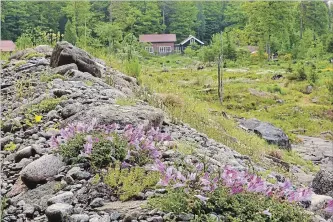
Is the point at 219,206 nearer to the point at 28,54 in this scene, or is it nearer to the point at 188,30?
the point at 28,54

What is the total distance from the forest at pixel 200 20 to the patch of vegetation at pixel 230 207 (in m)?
29.9

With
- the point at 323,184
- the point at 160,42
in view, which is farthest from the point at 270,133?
the point at 160,42

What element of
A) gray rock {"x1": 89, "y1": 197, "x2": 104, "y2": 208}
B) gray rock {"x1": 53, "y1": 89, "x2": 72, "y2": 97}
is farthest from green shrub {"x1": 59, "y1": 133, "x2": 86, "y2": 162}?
gray rock {"x1": 53, "y1": 89, "x2": 72, "y2": 97}

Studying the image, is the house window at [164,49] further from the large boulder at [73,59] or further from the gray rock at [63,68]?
the gray rock at [63,68]

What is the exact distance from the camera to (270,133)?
13781mm

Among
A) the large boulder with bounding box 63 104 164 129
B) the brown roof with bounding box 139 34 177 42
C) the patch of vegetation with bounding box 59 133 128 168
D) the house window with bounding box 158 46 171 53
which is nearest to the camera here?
the patch of vegetation with bounding box 59 133 128 168

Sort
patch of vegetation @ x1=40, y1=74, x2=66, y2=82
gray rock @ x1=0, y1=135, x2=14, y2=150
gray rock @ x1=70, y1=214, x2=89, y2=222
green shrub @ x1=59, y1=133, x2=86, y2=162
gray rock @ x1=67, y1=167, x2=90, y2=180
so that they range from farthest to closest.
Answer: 1. patch of vegetation @ x1=40, y1=74, x2=66, y2=82
2. gray rock @ x1=0, y1=135, x2=14, y2=150
3. green shrub @ x1=59, y1=133, x2=86, y2=162
4. gray rock @ x1=67, y1=167, x2=90, y2=180
5. gray rock @ x1=70, y1=214, x2=89, y2=222

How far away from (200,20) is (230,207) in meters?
52.9

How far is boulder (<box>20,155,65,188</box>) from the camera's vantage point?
378 cm

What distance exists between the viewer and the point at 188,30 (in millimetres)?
Answer: 53094

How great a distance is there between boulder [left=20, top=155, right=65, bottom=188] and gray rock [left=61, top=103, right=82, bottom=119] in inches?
57.5

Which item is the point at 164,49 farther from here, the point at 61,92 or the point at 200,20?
the point at 61,92

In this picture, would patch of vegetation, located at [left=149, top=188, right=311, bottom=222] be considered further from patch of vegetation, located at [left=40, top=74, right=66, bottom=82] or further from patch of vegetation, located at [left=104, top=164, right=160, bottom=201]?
patch of vegetation, located at [left=40, top=74, right=66, bottom=82]

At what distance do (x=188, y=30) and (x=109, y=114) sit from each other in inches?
1949
